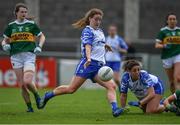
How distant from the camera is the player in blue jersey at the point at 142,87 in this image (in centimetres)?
1528

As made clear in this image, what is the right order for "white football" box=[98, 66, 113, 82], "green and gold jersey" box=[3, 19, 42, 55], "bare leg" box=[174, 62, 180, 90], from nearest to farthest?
"white football" box=[98, 66, 113, 82]
"green and gold jersey" box=[3, 19, 42, 55]
"bare leg" box=[174, 62, 180, 90]

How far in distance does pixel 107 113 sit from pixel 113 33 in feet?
32.0

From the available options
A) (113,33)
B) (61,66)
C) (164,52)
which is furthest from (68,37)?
(164,52)

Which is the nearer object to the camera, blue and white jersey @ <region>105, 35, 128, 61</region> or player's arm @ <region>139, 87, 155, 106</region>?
player's arm @ <region>139, 87, 155, 106</region>

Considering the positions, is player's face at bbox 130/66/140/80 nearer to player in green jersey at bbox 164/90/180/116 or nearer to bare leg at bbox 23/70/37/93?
player in green jersey at bbox 164/90/180/116

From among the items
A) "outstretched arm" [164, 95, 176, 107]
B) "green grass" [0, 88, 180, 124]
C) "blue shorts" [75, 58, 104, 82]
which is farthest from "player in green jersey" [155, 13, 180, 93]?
"blue shorts" [75, 58, 104, 82]

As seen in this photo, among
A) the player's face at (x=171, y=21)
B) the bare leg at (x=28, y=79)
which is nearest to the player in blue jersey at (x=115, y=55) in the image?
the player's face at (x=171, y=21)

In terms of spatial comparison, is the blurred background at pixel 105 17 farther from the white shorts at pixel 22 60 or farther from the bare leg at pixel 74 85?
the bare leg at pixel 74 85

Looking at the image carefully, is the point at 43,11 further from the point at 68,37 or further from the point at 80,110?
the point at 80,110

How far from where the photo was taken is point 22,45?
16203 mm

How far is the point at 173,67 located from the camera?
18172mm

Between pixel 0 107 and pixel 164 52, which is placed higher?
pixel 164 52

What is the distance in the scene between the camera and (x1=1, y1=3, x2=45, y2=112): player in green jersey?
16.1 metres

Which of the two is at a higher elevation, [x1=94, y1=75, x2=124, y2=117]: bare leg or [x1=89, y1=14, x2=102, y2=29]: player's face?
[x1=89, y1=14, x2=102, y2=29]: player's face
